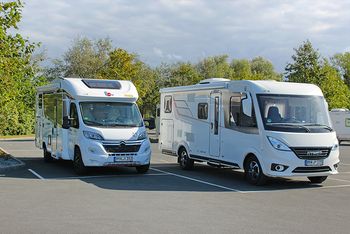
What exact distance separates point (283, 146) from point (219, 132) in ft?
8.60

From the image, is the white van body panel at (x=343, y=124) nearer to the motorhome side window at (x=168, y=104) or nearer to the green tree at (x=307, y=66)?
the green tree at (x=307, y=66)

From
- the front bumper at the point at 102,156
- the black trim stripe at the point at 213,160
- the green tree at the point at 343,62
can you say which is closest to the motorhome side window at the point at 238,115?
the black trim stripe at the point at 213,160

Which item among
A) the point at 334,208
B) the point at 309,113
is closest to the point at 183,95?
the point at 309,113

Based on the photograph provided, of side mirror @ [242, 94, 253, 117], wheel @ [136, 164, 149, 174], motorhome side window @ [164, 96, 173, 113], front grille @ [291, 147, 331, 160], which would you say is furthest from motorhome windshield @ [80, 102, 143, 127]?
front grille @ [291, 147, 331, 160]

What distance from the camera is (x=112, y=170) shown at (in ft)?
51.7

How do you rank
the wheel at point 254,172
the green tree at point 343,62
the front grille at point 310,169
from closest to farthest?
the front grille at point 310,169
the wheel at point 254,172
the green tree at point 343,62

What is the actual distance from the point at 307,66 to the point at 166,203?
40.0 metres

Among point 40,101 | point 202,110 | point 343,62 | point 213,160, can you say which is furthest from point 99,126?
point 343,62

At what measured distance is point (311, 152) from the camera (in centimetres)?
1194

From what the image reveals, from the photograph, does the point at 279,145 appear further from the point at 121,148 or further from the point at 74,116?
the point at 74,116

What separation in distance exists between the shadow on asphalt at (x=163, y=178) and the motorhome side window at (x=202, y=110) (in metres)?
1.76

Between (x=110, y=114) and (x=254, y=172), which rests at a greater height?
(x=110, y=114)

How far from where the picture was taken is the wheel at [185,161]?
15.9 m

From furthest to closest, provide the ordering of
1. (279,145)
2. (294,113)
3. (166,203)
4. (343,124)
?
(343,124)
(294,113)
(279,145)
(166,203)
